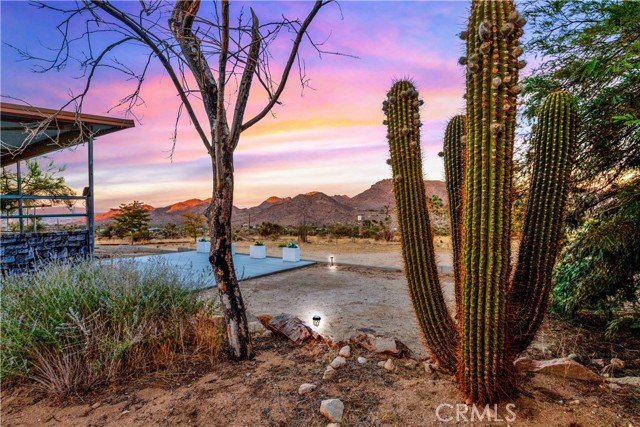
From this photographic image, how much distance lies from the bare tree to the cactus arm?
1.63 meters

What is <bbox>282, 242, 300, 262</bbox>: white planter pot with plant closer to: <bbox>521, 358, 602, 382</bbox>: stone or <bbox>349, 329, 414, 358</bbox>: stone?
<bbox>349, 329, 414, 358</bbox>: stone

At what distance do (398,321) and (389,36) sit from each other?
13.4 ft

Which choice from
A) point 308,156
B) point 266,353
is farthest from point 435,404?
point 308,156

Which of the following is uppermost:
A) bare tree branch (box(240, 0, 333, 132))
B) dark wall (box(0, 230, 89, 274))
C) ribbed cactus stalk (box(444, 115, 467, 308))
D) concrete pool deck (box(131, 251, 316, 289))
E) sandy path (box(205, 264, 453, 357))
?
bare tree branch (box(240, 0, 333, 132))

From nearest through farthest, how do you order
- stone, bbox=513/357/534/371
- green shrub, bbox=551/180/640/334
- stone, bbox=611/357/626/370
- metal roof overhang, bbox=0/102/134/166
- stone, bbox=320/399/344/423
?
1. stone, bbox=320/399/344/423
2. stone, bbox=513/357/534/371
3. stone, bbox=611/357/626/370
4. green shrub, bbox=551/180/640/334
5. metal roof overhang, bbox=0/102/134/166

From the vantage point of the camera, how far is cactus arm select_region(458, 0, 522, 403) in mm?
2000

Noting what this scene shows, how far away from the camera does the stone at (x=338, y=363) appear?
2840 millimetres

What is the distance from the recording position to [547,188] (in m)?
2.60

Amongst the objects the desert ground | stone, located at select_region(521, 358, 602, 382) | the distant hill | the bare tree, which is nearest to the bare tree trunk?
the bare tree

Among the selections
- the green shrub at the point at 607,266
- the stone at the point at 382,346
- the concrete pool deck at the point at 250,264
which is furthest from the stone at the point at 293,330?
the concrete pool deck at the point at 250,264

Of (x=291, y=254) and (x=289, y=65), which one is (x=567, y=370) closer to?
(x=289, y=65)

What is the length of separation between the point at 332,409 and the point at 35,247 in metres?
7.46

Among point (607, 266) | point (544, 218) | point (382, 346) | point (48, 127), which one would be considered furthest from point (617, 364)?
point (48, 127)

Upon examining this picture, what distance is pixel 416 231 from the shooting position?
2625mm
